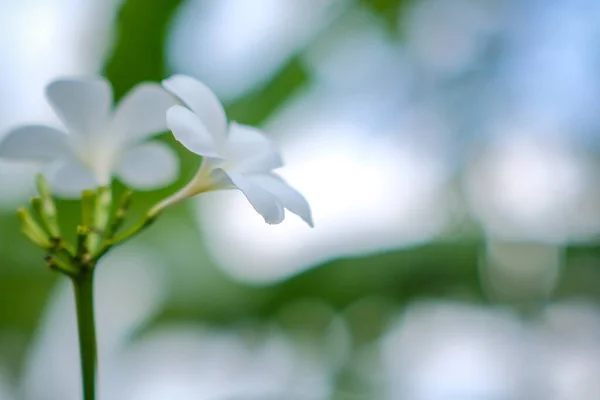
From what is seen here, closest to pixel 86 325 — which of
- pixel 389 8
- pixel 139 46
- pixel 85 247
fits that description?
pixel 85 247

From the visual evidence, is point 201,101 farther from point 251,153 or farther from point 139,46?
point 139,46

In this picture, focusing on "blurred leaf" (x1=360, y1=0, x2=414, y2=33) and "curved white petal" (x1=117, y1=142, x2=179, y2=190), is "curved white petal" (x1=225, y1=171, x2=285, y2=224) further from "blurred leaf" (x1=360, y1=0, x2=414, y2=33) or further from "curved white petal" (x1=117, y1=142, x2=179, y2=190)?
"blurred leaf" (x1=360, y1=0, x2=414, y2=33)

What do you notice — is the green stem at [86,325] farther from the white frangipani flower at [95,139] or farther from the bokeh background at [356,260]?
the bokeh background at [356,260]

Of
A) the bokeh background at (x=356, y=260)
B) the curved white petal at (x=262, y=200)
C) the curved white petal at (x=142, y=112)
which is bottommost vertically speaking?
the bokeh background at (x=356, y=260)

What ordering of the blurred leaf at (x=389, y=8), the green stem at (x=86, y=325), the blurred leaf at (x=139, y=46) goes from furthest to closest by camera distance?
the blurred leaf at (x=389, y=8), the blurred leaf at (x=139, y=46), the green stem at (x=86, y=325)

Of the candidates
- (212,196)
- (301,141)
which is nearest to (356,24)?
(301,141)

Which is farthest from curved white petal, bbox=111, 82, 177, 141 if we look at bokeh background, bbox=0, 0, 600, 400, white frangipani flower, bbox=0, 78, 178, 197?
bokeh background, bbox=0, 0, 600, 400

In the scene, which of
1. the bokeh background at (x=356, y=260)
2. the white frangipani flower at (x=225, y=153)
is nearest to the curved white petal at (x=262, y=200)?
the white frangipani flower at (x=225, y=153)

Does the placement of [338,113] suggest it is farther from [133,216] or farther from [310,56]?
[133,216]
